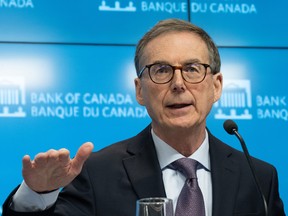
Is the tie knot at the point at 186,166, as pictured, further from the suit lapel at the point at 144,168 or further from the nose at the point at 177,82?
the nose at the point at 177,82

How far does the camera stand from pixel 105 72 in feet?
11.5

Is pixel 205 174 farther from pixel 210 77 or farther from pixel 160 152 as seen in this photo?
pixel 210 77

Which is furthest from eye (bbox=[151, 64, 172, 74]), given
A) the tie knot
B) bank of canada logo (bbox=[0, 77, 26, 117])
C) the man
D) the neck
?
bank of canada logo (bbox=[0, 77, 26, 117])

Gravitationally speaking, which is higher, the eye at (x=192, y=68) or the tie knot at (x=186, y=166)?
the eye at (x=192, y=68)

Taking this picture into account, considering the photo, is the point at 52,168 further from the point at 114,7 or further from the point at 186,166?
the point at 114,7

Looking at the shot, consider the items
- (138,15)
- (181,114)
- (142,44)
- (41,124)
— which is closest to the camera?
(181,114)

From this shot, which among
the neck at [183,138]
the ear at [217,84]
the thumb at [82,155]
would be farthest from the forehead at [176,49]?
the thumb at [82,155]

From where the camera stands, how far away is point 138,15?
3.62m

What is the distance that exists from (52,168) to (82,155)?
0.10m

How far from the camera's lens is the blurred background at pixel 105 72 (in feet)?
11.0

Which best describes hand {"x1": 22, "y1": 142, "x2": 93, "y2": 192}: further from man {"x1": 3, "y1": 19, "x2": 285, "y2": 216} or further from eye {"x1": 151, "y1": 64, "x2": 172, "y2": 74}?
eye {"x1": 151, "y1": 64, "x2": 172, "y2": 74}

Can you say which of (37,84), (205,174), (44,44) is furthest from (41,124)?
(205,174)

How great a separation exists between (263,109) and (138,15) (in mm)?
891

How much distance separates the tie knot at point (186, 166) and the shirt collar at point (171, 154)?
3 cm
